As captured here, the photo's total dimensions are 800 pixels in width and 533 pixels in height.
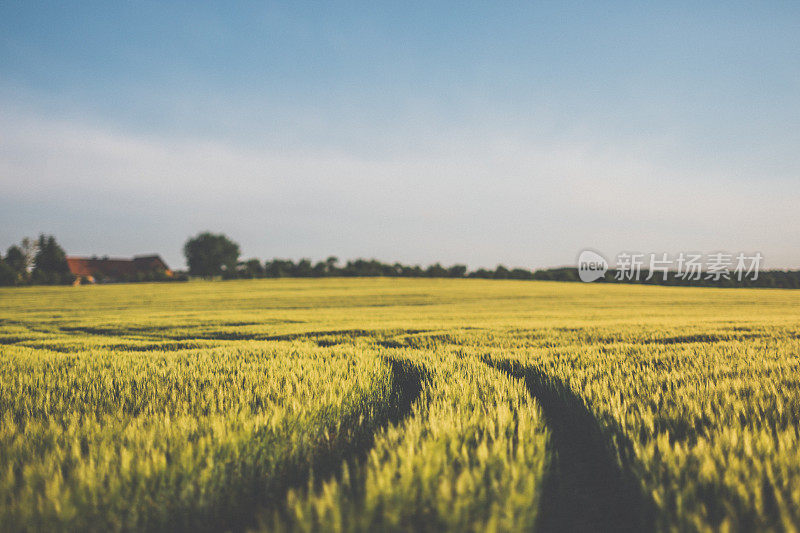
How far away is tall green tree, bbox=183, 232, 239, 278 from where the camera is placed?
105 m

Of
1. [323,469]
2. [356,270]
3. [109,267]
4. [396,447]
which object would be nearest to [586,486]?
[396,447]

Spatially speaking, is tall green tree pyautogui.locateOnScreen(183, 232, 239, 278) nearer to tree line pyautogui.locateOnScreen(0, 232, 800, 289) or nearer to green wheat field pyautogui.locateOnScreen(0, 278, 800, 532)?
tree line pyautogui.locateOnScreen(0, 232, 800, 289)

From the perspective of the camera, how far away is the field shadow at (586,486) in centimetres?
259

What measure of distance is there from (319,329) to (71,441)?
9886mm

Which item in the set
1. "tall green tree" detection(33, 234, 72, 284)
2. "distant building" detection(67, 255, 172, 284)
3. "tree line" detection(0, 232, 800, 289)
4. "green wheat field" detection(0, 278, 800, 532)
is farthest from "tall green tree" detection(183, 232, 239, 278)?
"green wheat field" detection(0, 278, 800, 532)

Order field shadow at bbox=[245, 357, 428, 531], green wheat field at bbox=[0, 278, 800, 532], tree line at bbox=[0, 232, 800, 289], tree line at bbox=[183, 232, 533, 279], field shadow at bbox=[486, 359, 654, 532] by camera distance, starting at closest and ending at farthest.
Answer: green wheat field at bbox=[0, 278, 800, 532], field shadow at bbox=[245, 357, 428, 531], field shadow at bbox=[486, 359, 654, 532], tree line at bbox=[0, 232, 800, 289], tree line at bbox=[183, 232, 533, 279]

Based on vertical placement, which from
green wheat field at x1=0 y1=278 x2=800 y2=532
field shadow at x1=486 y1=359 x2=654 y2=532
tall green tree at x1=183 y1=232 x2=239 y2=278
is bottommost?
field shadow at x1=486 y1=359 x2=654 y2=532

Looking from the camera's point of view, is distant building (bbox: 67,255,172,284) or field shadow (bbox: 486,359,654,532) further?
distant building (bbox: 67,255,172,284)

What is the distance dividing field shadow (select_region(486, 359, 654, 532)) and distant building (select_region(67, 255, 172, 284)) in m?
91.5

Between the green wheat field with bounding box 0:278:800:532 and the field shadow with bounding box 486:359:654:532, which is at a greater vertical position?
the green wheat field with bounding box 0:278:800:532

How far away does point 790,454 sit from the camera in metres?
2.55

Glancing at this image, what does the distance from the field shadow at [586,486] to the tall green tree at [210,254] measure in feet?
366

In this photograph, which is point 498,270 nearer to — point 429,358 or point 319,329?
point 319,329

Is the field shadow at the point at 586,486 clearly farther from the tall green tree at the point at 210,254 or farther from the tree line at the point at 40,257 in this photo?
the tall green tree at the point at 210,254
